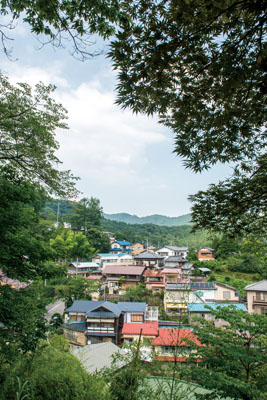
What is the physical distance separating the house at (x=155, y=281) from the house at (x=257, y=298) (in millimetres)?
6440

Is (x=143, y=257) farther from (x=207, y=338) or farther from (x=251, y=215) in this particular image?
(x=251, y=215)

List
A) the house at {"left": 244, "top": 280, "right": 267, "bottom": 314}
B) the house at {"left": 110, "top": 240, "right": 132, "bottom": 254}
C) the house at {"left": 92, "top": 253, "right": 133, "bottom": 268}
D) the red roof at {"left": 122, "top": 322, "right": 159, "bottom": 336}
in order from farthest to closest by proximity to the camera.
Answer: the house at {"left": 110, "top": 240, "right": 132, "bottom": 254} < the house at {"left": 92, "top": 253, "right": 133, "bottom": 268} < the house at {"left": 244, "top": 280, "right": 267, "bottom": 314} < the red roof at {"left": 122, "top": 322, "right": 159, "bottom": 336}

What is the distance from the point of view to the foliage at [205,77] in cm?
175

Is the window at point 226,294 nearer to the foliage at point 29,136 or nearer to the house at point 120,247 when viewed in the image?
the foliage at point 29,136

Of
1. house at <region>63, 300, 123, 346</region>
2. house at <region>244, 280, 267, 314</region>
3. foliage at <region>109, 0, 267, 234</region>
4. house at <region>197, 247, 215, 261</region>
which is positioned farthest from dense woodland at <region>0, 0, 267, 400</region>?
house at <region>197, 247, 215, 261</region>

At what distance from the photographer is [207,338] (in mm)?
4996

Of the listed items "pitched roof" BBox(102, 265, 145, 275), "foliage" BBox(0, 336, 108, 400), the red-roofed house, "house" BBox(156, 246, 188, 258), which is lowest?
the red-roofed house

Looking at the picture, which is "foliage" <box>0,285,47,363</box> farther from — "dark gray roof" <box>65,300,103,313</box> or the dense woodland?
"dark gray roof" <box>65,300,103,313</box>

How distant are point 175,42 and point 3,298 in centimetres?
384

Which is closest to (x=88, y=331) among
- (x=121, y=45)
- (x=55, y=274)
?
(x=55, y=274)

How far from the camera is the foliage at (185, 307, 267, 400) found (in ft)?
12.7

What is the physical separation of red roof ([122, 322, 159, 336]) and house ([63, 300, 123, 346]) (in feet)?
3.17

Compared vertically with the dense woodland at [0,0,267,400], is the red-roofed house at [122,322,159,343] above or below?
below

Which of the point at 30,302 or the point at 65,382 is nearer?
the point at 65,382
